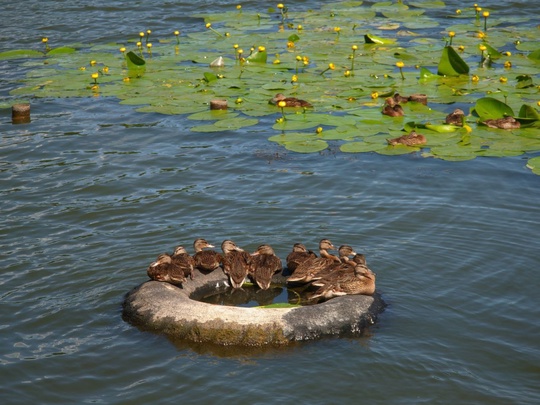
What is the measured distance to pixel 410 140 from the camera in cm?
1238

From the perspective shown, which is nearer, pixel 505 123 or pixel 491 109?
pixel 505 123

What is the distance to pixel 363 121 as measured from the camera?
1330cm

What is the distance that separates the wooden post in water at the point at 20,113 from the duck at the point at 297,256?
274 inches

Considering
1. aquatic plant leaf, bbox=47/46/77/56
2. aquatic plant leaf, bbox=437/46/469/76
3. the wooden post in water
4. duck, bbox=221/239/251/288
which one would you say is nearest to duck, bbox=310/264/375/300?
duck, bbox=221/239/251/288

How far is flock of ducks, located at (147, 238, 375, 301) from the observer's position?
8500 mm

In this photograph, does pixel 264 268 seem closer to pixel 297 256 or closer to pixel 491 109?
pixel 297 256

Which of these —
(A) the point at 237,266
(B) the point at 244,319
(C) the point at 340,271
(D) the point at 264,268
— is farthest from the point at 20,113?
(B) the point at 244,319

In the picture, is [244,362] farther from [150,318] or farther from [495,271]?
[495,271]

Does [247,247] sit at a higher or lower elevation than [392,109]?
lower

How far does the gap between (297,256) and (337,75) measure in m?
7.48

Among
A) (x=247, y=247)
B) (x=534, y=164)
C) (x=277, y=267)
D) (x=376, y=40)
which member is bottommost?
(x=247, y=247)

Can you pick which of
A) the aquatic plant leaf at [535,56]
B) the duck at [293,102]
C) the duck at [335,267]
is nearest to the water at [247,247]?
the duck at [335,267]

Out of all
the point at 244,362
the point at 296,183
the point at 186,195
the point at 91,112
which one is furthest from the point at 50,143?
the point at 244,362

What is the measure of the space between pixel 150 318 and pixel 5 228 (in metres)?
3.21
